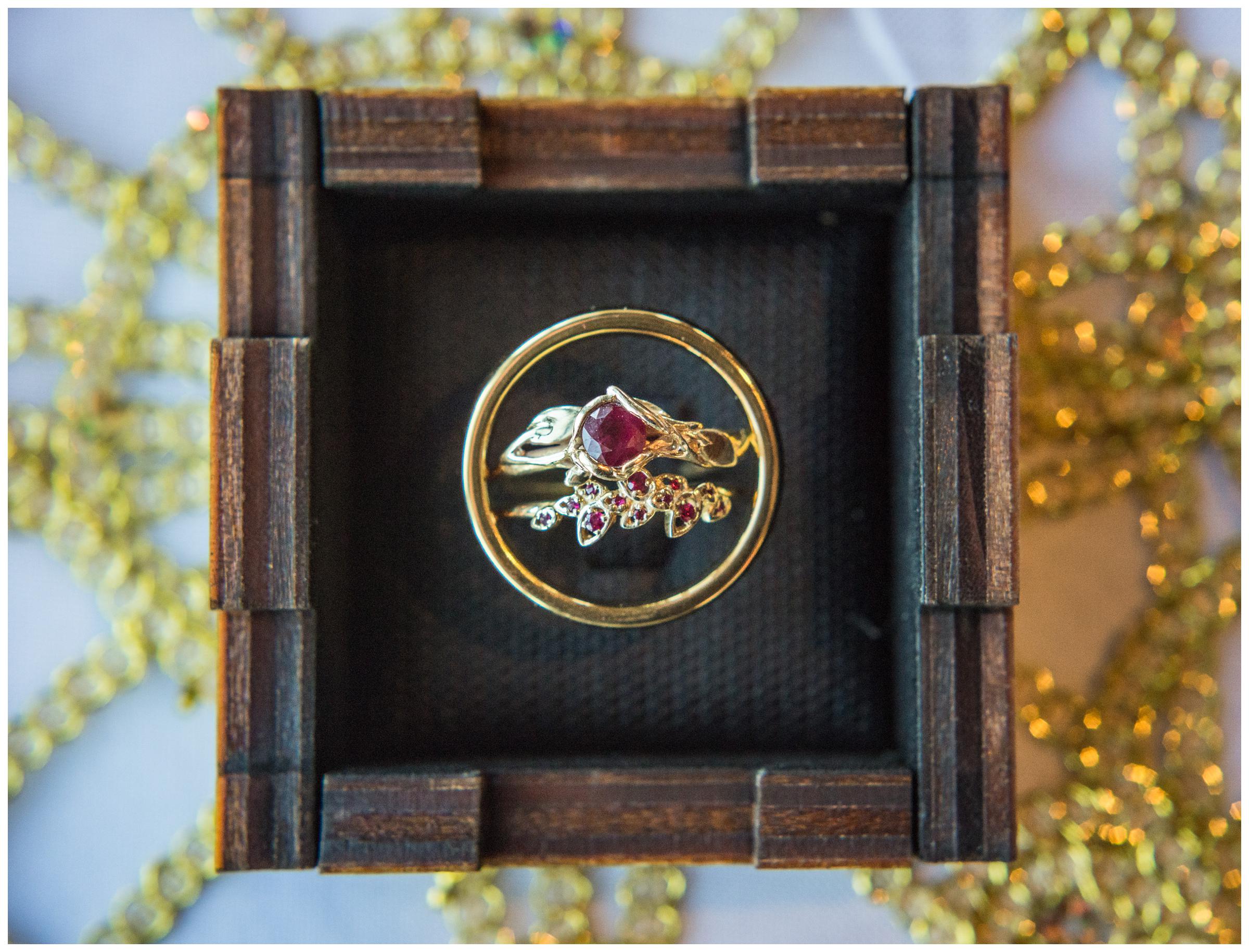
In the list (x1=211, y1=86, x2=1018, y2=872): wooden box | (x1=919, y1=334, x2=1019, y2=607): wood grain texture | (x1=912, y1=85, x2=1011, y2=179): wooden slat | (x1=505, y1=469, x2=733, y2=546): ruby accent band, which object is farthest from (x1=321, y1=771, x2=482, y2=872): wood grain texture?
(x1=912, y1=85, x2=1011, y2=179): wooden slat

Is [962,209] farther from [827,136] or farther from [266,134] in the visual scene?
[266,134]

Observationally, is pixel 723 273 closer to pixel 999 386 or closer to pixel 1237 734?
pixel 999 386

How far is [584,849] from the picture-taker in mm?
410

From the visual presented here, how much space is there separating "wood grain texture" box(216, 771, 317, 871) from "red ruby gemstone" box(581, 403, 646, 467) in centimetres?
20

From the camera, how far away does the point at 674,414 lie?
0.46 m

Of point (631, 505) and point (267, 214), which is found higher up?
point (267, 214)

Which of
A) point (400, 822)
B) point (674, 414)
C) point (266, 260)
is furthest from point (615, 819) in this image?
point (266, 260)

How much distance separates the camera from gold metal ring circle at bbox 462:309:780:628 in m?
0.42

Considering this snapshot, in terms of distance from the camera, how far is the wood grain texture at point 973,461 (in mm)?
397

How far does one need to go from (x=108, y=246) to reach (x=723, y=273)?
40 cm

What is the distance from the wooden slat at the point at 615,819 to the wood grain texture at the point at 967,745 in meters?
0.09

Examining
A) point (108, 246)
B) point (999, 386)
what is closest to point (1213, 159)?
point (999, 386)

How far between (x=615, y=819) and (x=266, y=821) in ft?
0.54

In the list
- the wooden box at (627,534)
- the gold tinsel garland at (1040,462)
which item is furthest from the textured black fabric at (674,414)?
the gold tinsel garland at (1040,462)
